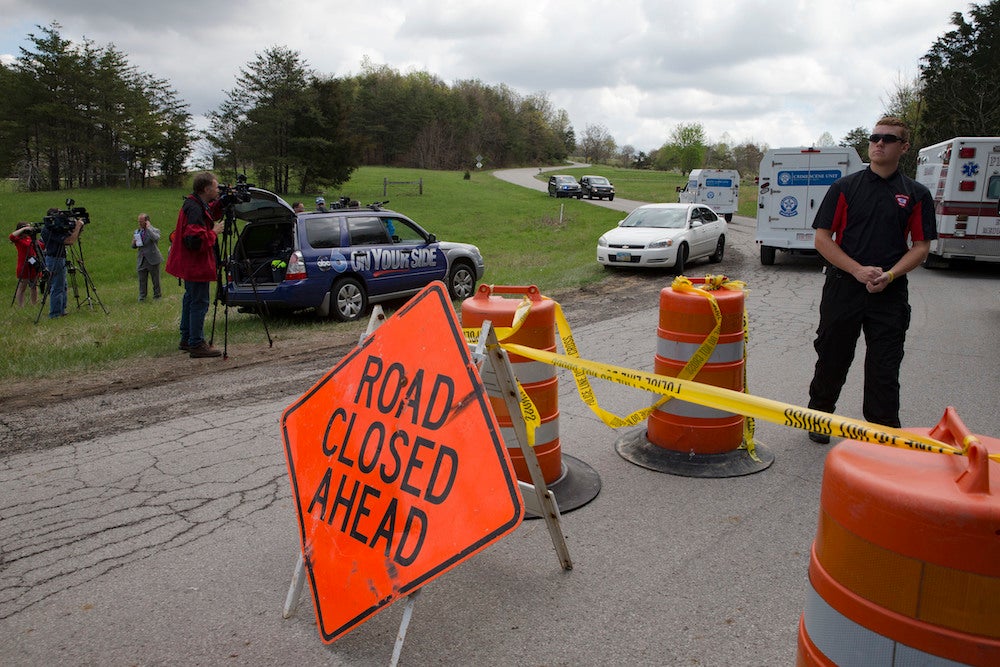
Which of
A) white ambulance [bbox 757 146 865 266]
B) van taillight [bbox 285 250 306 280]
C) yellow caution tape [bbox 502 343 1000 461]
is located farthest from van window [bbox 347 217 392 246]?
white ambulance [bbox 757 146 865 266]

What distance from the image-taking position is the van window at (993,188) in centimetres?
1426

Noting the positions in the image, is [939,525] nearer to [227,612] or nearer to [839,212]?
[227,612]

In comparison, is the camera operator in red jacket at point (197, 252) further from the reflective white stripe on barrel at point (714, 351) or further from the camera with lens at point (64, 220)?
the reflective white stripe on barrel at point (714, 351)

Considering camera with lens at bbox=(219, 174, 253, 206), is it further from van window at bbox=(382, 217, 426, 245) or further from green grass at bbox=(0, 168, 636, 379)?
van window at bbox=(382, 217, 426, 245)

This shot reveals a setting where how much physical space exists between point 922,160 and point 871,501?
63.7ft

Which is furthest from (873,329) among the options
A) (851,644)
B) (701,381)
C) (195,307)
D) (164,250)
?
(164,250)

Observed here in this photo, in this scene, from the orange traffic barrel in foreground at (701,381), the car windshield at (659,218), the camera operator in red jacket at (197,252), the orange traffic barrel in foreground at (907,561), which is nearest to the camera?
the orange traffic barrel in foreground at (907,561)

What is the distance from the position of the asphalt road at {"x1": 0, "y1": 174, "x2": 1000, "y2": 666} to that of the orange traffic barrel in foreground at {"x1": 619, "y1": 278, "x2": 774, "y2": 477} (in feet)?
0.48

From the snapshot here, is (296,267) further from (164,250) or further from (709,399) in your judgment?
(164,250)

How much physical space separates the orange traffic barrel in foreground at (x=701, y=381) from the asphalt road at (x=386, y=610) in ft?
0.48

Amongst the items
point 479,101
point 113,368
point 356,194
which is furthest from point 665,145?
point 113,368

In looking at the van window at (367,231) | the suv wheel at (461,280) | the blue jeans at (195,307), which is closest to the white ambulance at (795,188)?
the suv wheel at (461,280)

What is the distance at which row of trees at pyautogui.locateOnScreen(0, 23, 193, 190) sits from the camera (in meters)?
39.9

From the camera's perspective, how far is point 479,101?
337ft
